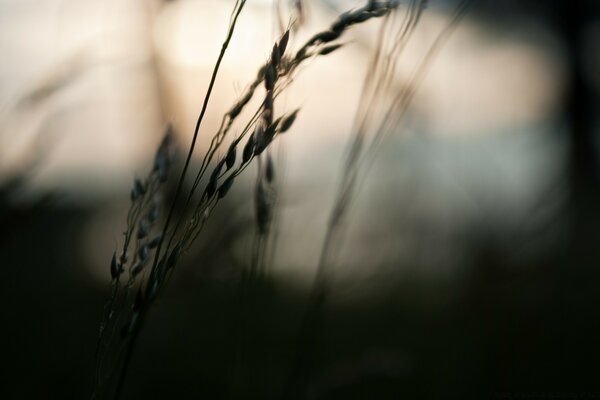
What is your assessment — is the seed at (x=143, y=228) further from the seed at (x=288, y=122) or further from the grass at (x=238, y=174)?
the seed at (x=288, y=122)

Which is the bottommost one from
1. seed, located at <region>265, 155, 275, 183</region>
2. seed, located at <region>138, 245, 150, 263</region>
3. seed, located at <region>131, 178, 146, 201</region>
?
seed, located at <region>138, 245, 150, 263</region>

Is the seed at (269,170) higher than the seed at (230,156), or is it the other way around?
the seed at (269,170)

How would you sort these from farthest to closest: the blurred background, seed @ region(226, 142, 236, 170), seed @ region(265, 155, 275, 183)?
the blurred background
seed @ region(265, 155, 275, 183)
seed @ region(226, 142, 236, 170)

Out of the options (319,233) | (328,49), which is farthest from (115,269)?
(319,233)

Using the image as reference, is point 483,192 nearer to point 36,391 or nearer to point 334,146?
point 334,146

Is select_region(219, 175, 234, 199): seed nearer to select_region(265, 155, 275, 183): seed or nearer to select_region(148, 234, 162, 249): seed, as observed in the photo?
select_region(148, 234, 162, 249): seed

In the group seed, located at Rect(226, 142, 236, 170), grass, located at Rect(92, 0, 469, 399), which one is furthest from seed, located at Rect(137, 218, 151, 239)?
seed, located at Rect(226, 142, 236, 170)

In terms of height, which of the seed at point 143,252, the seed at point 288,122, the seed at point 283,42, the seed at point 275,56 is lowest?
the seed at point 143,252

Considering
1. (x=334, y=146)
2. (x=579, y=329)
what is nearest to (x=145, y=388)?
(x=334, y=146)

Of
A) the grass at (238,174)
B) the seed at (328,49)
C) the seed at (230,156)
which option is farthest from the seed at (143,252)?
the seed at (328,49)

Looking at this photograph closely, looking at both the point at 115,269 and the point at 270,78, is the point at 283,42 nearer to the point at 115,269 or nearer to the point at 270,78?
the point at 270,78
